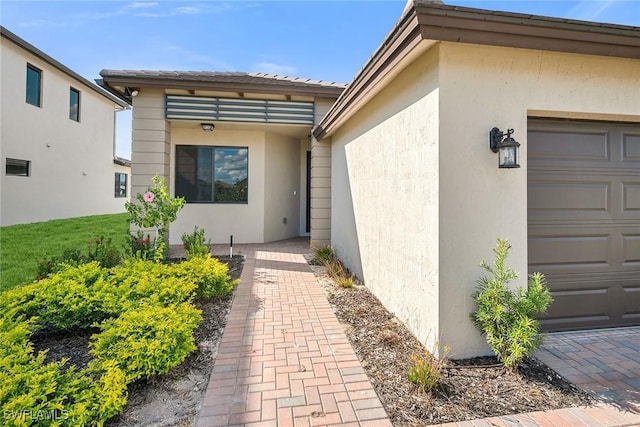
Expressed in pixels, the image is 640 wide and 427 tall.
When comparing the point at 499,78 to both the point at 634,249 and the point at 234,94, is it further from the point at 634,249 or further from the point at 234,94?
the point at 234,94

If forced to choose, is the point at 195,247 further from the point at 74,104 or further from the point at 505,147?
the point at 74,104

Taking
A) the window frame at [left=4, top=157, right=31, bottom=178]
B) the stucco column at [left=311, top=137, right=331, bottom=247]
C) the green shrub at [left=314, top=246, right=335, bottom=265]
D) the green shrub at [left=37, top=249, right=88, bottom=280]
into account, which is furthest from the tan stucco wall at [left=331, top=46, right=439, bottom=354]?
the window frame at [left=4, top=157, right=31, bottom=178]

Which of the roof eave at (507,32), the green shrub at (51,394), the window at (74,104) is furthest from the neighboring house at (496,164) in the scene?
the window at (74,104)

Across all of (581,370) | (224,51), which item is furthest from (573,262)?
(224,51)

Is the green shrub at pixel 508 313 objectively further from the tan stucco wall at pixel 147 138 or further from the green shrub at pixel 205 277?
the tan stucco wall at pixel 147 138

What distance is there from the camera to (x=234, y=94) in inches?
311

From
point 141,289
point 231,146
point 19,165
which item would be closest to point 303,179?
point 231,146

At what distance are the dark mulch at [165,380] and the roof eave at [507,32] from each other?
3.57m

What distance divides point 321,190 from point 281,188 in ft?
7.54

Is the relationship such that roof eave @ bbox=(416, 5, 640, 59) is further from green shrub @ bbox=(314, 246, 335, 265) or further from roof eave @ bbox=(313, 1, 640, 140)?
green shrub @ bbox=(314, 246, 335, 265)

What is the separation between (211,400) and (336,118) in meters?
5.13

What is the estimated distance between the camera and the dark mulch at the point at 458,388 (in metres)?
→ 2.31

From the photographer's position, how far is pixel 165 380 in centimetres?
272

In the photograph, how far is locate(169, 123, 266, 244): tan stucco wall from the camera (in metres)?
9.30
